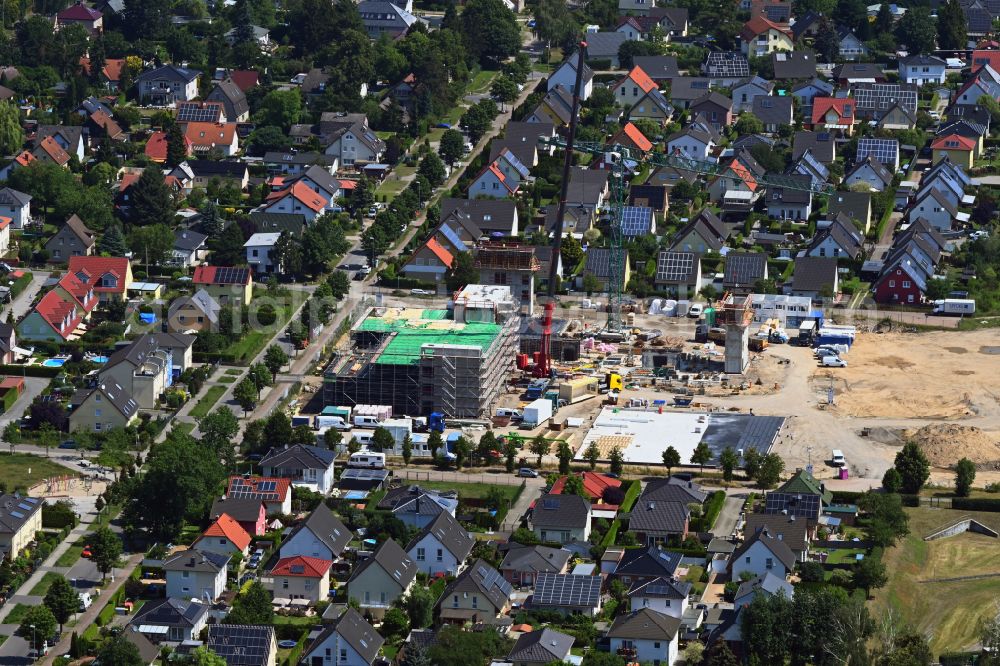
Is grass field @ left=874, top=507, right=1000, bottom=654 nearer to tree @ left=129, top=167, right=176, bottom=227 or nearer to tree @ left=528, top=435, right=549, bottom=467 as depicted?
tree @ left=528, top=435, right=549, bottom=467

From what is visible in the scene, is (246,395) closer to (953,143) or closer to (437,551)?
(437,551)

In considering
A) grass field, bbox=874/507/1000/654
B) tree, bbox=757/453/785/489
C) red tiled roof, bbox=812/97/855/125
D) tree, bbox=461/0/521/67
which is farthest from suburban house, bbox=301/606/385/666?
tree, bbox=461/0/521/67

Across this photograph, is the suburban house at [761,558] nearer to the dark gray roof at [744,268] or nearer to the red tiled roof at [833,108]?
the dark gray roof at [744,268]

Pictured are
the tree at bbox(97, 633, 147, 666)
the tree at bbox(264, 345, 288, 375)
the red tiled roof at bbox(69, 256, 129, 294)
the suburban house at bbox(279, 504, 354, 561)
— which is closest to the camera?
the tree at bbox(97, 633, 147, 666)

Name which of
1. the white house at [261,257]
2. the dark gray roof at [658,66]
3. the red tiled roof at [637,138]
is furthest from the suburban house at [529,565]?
the dark gray roof at [658,66]

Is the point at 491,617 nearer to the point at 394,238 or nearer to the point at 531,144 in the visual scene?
the point at 394,238

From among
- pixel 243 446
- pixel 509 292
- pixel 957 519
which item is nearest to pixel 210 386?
pixel 243 446
